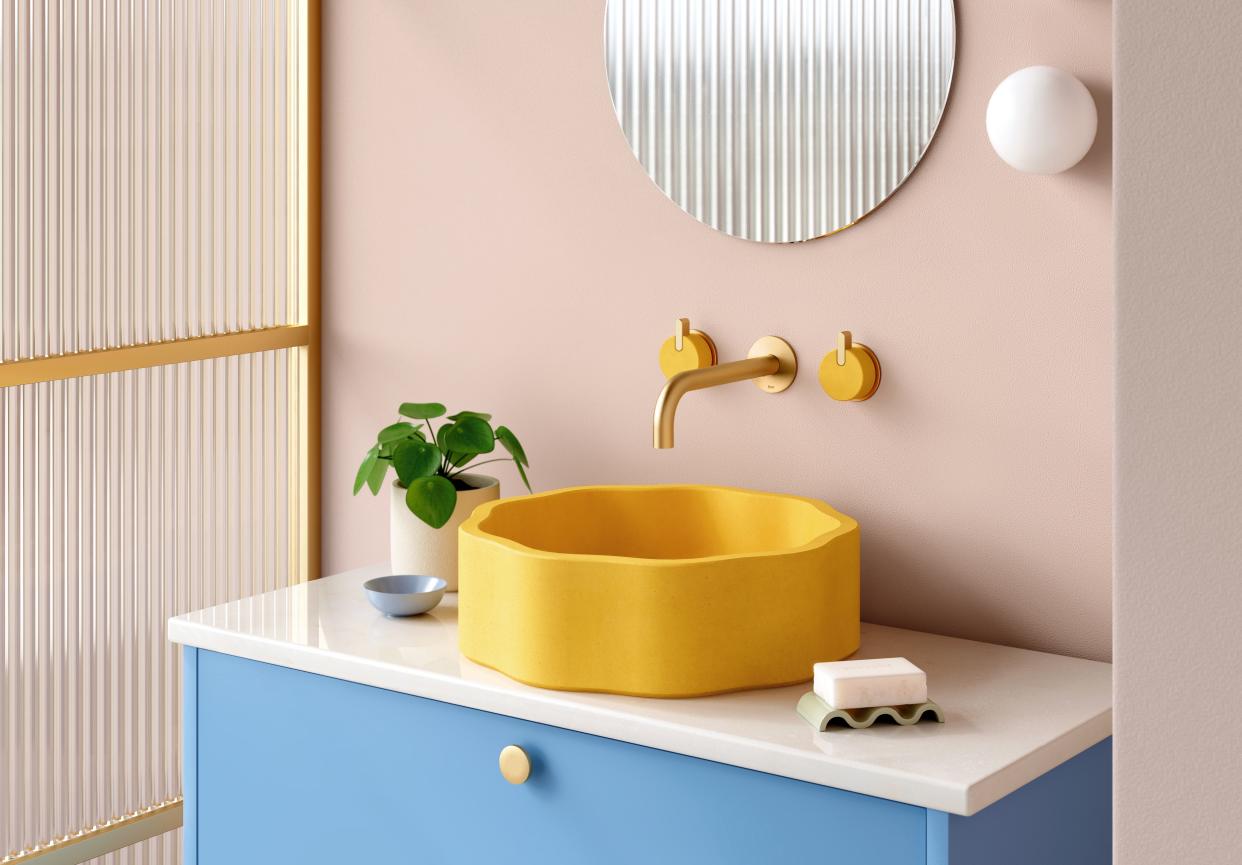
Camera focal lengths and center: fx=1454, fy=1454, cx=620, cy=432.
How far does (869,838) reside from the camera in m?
1.23

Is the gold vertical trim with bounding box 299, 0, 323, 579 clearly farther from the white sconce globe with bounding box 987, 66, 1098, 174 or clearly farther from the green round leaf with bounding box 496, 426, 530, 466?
the white sconce globe with bounding box 987, 66, 1098, 174

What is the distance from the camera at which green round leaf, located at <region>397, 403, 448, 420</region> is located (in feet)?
6.01

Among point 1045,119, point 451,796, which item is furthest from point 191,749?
point 1045,119

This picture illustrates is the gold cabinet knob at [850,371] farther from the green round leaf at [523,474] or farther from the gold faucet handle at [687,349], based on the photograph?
the green round leaf at [523,474]

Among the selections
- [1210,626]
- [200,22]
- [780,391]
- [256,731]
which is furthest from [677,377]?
[200,22]

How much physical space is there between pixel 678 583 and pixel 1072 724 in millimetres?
381

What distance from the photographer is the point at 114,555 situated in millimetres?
1854

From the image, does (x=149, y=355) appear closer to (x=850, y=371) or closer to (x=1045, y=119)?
(x=850, y=371)

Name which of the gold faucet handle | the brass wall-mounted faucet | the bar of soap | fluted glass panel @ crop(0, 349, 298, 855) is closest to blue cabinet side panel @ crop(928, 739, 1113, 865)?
the bar of soap

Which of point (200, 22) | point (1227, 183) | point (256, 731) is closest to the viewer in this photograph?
point (1227, 183)

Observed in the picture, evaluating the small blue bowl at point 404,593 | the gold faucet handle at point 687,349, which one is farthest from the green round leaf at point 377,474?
the gold faucet handle at point 687,349

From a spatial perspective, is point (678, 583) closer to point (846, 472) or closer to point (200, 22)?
point (846, 472)

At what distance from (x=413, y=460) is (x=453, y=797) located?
0.46 meters

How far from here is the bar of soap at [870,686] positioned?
4.29 ft
